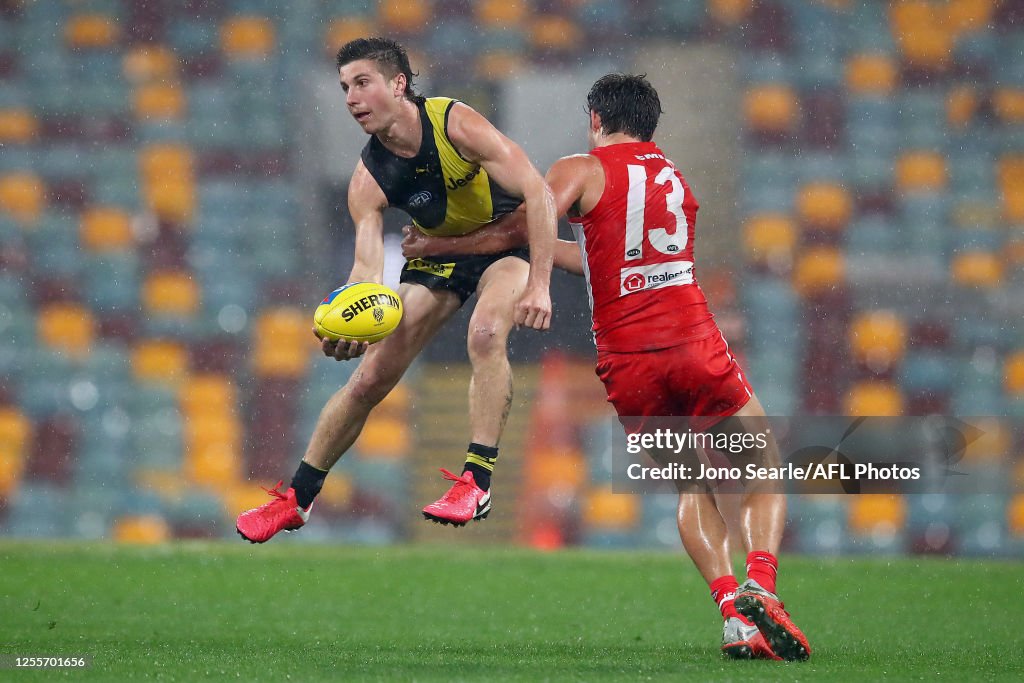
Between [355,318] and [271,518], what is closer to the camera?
[355,318]

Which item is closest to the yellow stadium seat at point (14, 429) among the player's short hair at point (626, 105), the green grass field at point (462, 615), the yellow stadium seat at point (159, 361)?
the yellow stadium seat at point (159, 361)

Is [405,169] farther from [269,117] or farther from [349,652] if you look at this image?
[269,117]

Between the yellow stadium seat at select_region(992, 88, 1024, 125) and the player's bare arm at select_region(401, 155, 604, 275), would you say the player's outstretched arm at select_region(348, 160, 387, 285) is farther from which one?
the yellow stadium seat at select_region(992, 88, 1024, 125)

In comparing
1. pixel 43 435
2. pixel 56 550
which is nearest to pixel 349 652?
pixel 56 550

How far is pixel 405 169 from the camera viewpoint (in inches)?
191

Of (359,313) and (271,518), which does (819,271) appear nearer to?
(271,518)

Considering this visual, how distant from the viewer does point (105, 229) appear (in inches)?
406

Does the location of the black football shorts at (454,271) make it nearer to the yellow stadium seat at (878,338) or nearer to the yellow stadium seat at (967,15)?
the yellow stadium seat at (878,338)

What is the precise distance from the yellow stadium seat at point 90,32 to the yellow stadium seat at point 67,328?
241 cm

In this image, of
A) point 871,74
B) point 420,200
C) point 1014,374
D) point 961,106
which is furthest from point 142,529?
point 961,106

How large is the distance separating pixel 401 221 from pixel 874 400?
12.7 ft

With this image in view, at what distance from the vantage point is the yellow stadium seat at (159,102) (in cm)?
1070

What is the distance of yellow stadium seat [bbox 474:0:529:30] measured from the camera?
11.0m

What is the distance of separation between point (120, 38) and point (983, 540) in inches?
312
